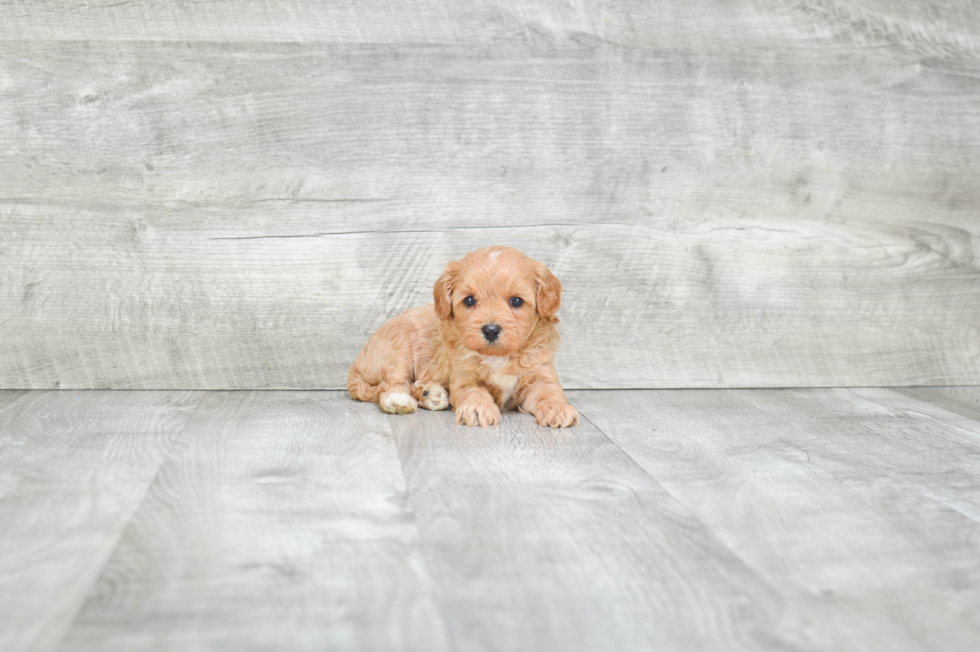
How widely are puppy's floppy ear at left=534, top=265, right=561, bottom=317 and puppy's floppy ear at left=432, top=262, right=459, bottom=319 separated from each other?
0.17 m

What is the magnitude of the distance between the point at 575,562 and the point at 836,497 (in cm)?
53

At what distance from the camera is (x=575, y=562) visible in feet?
3.59

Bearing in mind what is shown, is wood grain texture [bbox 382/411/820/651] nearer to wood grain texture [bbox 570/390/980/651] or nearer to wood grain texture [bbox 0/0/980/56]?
wood grain texture [bbox 570/390/980/651]

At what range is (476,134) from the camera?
224 cm

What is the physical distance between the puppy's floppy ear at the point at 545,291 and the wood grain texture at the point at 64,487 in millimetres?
785

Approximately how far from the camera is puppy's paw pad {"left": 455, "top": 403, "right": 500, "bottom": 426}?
180 cm

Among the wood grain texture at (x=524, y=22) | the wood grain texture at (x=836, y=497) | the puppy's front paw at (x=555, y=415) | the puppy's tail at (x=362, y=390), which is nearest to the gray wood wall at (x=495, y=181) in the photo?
the wood grain texture at (x=524, y=22)

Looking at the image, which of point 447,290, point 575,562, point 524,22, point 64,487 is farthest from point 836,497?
point 524,22

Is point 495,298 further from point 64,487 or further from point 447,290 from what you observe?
point 64,487

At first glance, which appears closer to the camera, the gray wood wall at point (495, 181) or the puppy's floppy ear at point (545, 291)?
the puppy's floppy ear at point (545, 291)

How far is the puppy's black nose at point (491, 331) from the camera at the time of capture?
178 cm

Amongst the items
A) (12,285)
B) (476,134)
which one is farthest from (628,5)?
(12,285)

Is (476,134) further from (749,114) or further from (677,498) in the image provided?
(677,498)

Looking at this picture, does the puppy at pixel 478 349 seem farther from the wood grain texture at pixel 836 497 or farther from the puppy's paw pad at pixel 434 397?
the wood grain texture at pixel 836 497
